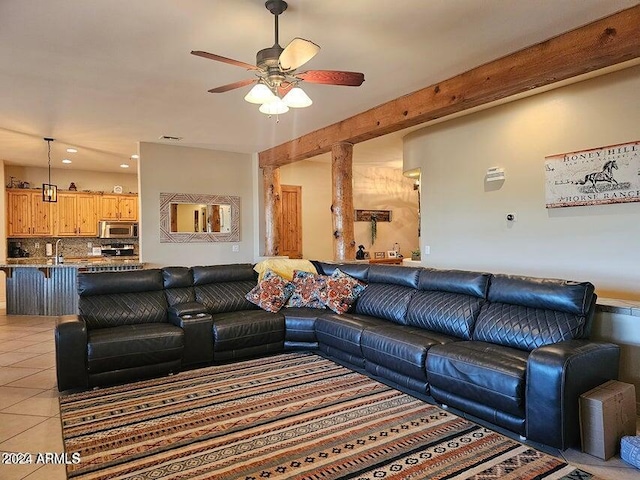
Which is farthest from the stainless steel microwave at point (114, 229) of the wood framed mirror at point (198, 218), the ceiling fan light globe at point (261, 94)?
the ceiling fan light globe at point (261, 94)

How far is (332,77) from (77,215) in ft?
26.1

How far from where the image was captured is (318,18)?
2926mm

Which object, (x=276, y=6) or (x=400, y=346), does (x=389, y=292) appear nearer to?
(x=400, y=346)

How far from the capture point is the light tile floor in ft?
7.37

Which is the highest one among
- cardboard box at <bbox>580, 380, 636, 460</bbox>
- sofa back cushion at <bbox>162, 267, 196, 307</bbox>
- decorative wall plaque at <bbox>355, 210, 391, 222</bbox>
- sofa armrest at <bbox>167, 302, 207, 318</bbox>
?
decorative wall plaque at <bbox>355, 210, 391, 222</bbox>

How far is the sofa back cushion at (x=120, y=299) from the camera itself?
4.02 m

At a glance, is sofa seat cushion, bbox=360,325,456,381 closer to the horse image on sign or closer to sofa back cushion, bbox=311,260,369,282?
sofa back cushion, bbox=311,260,369,282

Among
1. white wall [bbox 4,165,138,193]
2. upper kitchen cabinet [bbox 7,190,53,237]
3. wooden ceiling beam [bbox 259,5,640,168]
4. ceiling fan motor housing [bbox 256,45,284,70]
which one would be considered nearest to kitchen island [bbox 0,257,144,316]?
upper kitchen cabinet [bbox 7,190,53,237]

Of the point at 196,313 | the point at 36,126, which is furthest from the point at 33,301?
the point at 196,313

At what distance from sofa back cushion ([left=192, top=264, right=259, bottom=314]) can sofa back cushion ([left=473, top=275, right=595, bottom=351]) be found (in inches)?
101

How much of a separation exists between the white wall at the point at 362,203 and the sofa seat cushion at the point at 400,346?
5.15 metres

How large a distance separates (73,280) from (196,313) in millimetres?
3848

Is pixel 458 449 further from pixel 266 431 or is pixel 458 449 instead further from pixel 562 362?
pixel 266 431

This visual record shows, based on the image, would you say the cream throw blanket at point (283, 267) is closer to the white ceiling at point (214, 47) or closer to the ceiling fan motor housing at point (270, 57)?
the white ceiling at point (214, 47)
